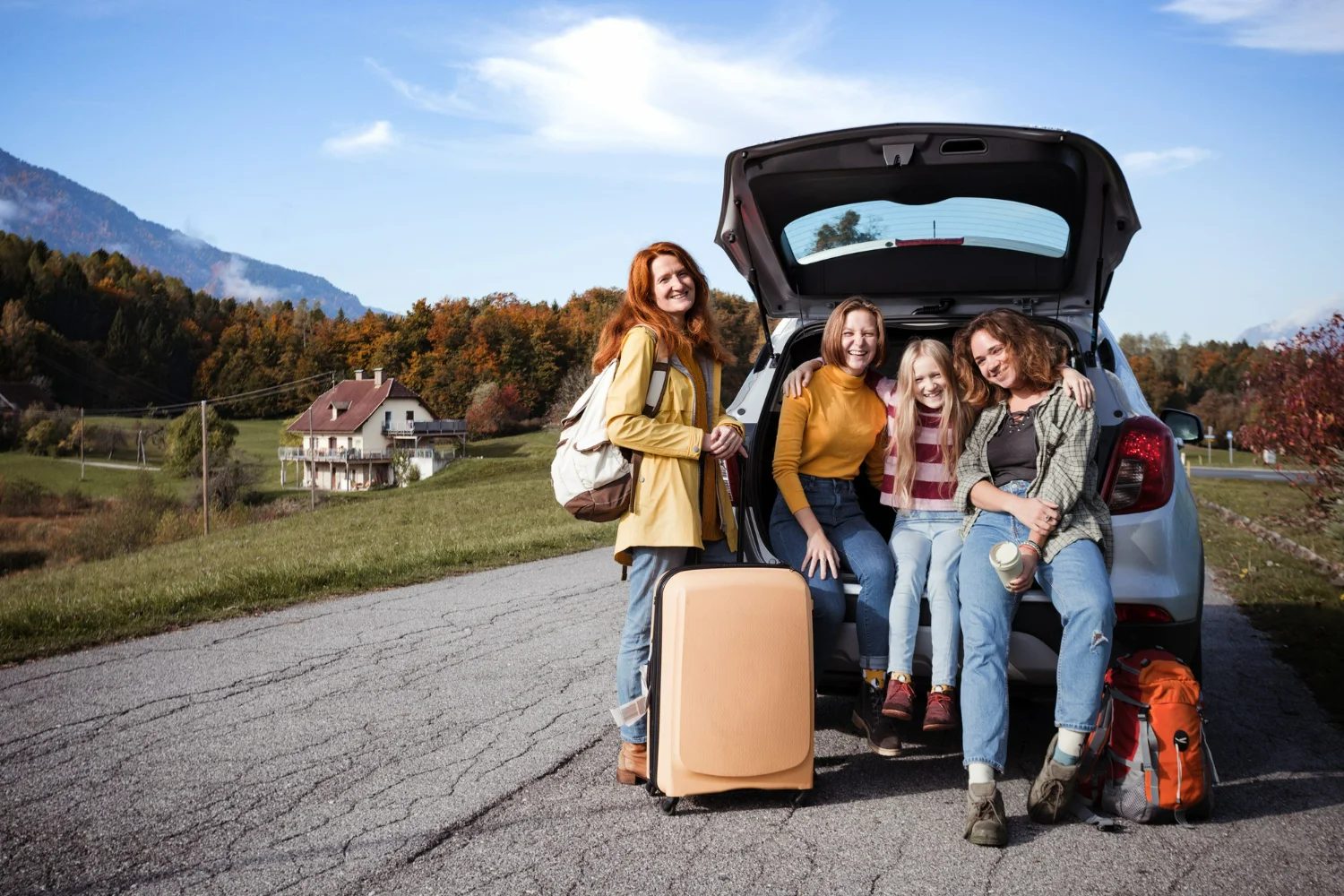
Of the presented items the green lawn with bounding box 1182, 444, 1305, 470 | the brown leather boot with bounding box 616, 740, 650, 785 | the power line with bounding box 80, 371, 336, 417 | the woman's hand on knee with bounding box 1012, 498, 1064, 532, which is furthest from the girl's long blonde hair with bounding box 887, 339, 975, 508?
the power line with bounding box 80, 371, 336, 417

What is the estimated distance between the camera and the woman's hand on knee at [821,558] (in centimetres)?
359

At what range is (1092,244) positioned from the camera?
161 inches

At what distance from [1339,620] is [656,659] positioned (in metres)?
5.61

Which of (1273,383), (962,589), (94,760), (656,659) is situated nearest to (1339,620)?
(962,589)

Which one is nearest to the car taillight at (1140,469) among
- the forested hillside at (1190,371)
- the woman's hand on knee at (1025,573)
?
the woman's hand on knee at (1025,573)

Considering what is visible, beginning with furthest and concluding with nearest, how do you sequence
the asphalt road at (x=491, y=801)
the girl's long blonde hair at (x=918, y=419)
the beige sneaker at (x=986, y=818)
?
the girl's long blonde hair at (x=918, y=419) < the beige sneaker at (x=986, y=818) < the asphalt road at (x=491, y=801)

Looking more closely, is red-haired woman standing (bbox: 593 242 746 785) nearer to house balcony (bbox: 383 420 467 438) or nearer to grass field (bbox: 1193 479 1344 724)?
grass field (bbox: 1193 479 1344 724)

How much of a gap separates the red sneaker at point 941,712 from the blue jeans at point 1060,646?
4.5 inches

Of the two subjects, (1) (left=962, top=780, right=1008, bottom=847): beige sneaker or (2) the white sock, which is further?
(2) the white sock

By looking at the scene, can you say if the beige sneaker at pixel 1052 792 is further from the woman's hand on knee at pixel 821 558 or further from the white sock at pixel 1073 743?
Result: the woman's hand on knee at pixel 821 558

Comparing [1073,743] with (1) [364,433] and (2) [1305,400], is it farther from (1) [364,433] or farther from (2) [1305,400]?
(1) [364,433]

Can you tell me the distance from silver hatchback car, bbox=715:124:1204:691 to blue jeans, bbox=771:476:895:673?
0.17 ft

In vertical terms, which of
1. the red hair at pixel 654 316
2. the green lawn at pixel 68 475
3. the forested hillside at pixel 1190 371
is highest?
the forested hillside at pixel 1190 371

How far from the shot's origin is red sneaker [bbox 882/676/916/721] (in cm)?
343
